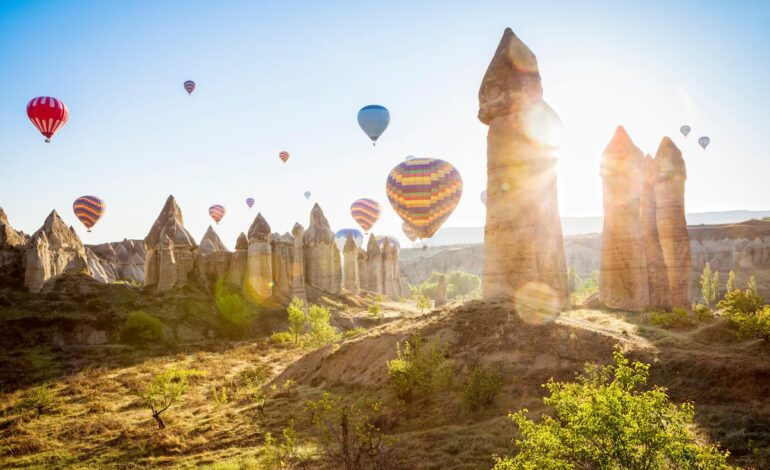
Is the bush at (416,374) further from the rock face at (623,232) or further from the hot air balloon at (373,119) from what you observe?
the hot air balloon at (373,119)

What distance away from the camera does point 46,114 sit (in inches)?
1505

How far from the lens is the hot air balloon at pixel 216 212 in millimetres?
A: 72438

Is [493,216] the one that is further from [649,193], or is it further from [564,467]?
[564,467]

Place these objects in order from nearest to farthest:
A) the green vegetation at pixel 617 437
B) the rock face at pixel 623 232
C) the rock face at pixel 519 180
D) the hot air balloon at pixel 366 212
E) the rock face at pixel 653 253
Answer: the green vegetation at pixel 617 437 < the rock face at pixel 519 180 < the rock face at pixel 623 232 < the rock face at pixel 653 253 < the hot air balloon at pixel 366 212

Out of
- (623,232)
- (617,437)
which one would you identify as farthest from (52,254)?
(617,437)

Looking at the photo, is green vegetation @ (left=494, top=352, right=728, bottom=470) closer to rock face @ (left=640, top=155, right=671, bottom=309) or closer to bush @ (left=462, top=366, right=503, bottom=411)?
bush @ (left=462, top=366, right=503, bottom=411)

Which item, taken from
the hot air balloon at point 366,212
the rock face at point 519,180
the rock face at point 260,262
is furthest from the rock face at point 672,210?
the hot air balloon at point 366,212

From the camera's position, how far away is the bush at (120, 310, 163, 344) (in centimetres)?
3206

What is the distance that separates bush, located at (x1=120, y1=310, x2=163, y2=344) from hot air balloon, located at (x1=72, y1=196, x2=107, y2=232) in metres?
31.8

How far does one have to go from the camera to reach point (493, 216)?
21219 millimetres

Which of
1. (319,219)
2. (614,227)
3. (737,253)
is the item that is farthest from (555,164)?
(737,253)

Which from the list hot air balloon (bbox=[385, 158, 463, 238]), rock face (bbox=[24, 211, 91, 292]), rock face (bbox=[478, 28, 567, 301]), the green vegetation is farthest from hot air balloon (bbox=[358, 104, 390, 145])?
the green vegetation

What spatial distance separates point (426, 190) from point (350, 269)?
2962 centimetres

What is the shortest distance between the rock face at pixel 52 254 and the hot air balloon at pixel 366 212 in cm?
3617
